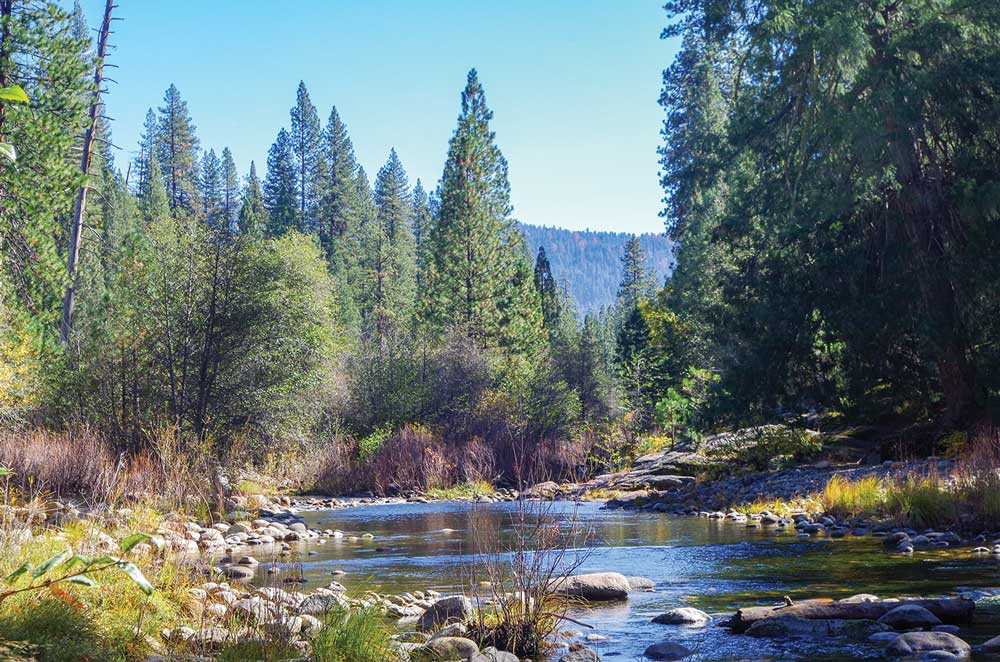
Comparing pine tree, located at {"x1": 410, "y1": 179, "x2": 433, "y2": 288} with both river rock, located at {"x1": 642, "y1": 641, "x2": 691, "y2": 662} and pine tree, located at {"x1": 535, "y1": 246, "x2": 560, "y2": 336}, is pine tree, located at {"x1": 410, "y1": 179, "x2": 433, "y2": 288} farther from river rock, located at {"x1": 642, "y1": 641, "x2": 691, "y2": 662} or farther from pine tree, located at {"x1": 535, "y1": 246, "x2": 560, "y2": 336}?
river rock, located at {"x1": 642, "y1": 641, "x2": 691, "y2": 662}

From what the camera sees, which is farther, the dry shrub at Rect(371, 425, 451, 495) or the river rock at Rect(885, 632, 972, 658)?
the dry shrub at Rect(371, 425, 451, 495)

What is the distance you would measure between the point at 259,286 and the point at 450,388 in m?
12.3

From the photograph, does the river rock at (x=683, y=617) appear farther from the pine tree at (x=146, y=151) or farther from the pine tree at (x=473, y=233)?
the pine tree at (x=146, y=151)

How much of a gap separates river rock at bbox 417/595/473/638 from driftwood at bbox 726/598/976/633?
204cm

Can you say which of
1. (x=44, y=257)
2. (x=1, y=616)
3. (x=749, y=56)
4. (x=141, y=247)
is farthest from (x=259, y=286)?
(x=1, y=616)

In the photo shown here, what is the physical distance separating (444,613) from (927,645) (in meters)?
3.42

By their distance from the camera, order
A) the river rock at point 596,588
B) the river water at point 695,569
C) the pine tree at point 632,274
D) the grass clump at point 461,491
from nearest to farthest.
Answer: the river water at point 695,569 < the river rock at point 596,588 < the grass clump at point 461,491 < the pine tree at point 632,274

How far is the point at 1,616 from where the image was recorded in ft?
16.0

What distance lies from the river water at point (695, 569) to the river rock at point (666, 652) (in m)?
0.09

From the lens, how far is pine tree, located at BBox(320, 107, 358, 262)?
2667 inches

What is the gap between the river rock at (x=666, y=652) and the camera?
6134mm

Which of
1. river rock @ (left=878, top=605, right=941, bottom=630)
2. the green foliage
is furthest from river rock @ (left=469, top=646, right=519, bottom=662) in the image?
the green foliage

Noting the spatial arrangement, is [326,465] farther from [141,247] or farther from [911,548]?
[911,548]

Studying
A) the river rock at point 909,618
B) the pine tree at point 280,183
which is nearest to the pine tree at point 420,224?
the pine tree at point 280,183
